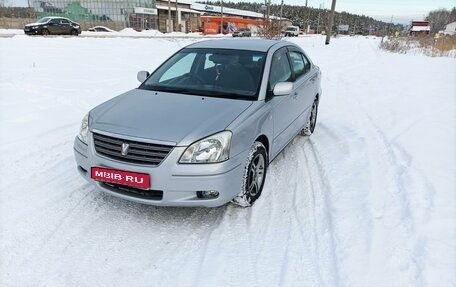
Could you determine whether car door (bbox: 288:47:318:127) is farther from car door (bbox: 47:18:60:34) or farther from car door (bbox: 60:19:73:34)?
car door (bbox: 60:19:73:34)

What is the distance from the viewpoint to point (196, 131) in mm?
3221

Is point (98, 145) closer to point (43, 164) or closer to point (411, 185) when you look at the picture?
point (43, 164)

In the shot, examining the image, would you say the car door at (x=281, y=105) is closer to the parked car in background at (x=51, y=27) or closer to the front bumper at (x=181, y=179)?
the front bumper at (x=181, y=179)

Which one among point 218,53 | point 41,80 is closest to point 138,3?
point 41,80

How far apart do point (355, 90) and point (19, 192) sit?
26.2 feet

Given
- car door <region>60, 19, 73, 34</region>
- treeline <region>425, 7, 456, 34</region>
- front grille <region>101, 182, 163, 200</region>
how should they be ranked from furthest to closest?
treeline <region>425, 7, 456, 34</region> < car door <region>60, 19, 73, 34</region> < front grille <region>101, 182, 163, 200</region>

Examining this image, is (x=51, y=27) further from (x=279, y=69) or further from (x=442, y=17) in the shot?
(x=442, y=17)

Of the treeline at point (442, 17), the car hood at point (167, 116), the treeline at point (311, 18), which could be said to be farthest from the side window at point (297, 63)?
the treeline at point (442, 17)

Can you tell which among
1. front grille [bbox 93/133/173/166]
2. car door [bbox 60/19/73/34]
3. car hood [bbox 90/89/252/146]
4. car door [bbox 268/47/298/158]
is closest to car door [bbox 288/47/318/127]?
car door [bbox 268/47/298/158]

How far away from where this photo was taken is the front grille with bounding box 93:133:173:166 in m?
3.12

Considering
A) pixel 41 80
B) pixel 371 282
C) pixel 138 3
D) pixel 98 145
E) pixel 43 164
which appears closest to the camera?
pixel 371 282

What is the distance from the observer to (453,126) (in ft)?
19.3

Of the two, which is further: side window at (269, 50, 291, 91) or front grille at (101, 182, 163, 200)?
side window at (269, 50, 291, 91)

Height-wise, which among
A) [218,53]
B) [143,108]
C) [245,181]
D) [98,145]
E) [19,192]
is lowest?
[19,192]
